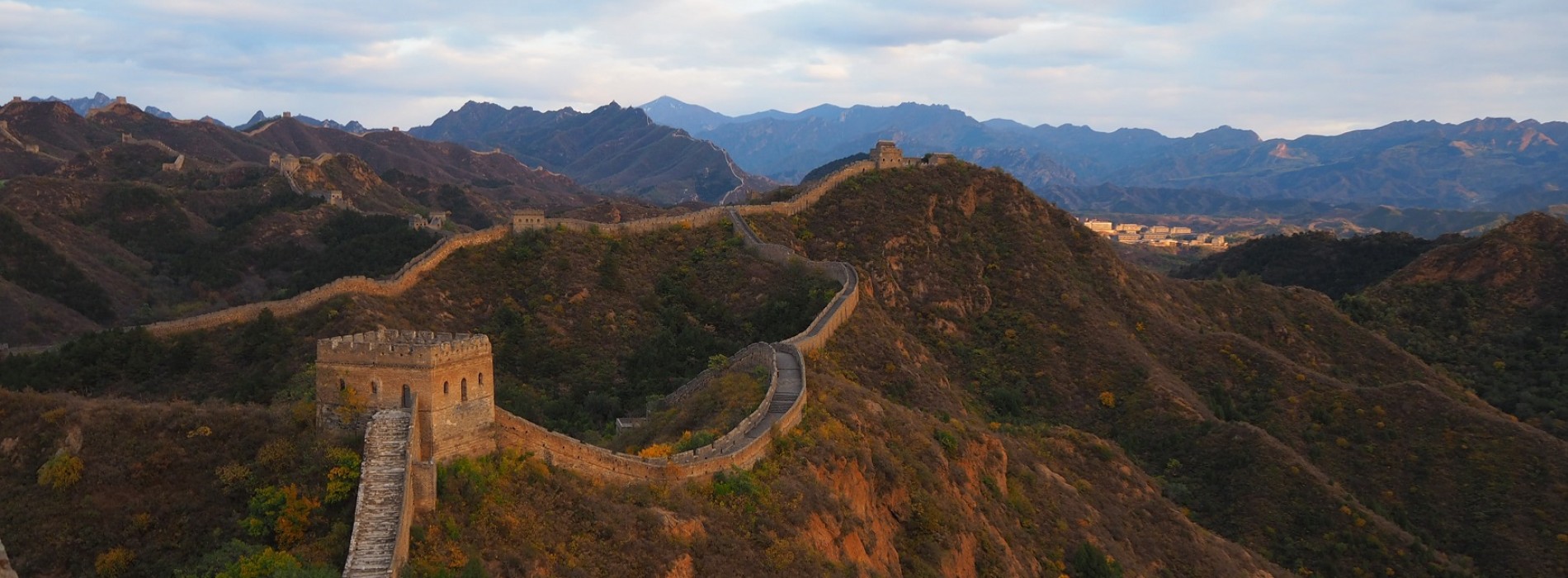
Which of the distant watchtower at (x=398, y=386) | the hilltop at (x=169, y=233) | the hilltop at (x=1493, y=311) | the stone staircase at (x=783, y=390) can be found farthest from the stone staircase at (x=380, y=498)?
the hilltop at (x=1493, y=311)

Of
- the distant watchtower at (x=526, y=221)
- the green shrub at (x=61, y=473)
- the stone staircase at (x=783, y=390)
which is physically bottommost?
the stone staircase at (x=783, y=390)

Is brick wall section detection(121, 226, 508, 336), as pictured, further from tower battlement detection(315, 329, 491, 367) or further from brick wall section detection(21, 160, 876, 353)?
tower battlement detection(315, 329, 491, 367)

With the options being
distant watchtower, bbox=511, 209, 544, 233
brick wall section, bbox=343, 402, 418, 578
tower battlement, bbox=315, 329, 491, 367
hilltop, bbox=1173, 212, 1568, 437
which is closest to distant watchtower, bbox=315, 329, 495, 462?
tower battlement, bbox=315, 329, 491, 367

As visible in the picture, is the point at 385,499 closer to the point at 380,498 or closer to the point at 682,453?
the point at 380,498

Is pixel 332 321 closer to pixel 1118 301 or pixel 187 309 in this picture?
pixel 187 309

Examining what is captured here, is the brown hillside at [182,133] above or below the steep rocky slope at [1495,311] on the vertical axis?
above

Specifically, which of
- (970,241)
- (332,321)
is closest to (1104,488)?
(970,241)

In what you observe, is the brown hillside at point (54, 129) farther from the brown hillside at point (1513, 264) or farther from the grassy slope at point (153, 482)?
A: the brown hillside at point (1513, 264)
